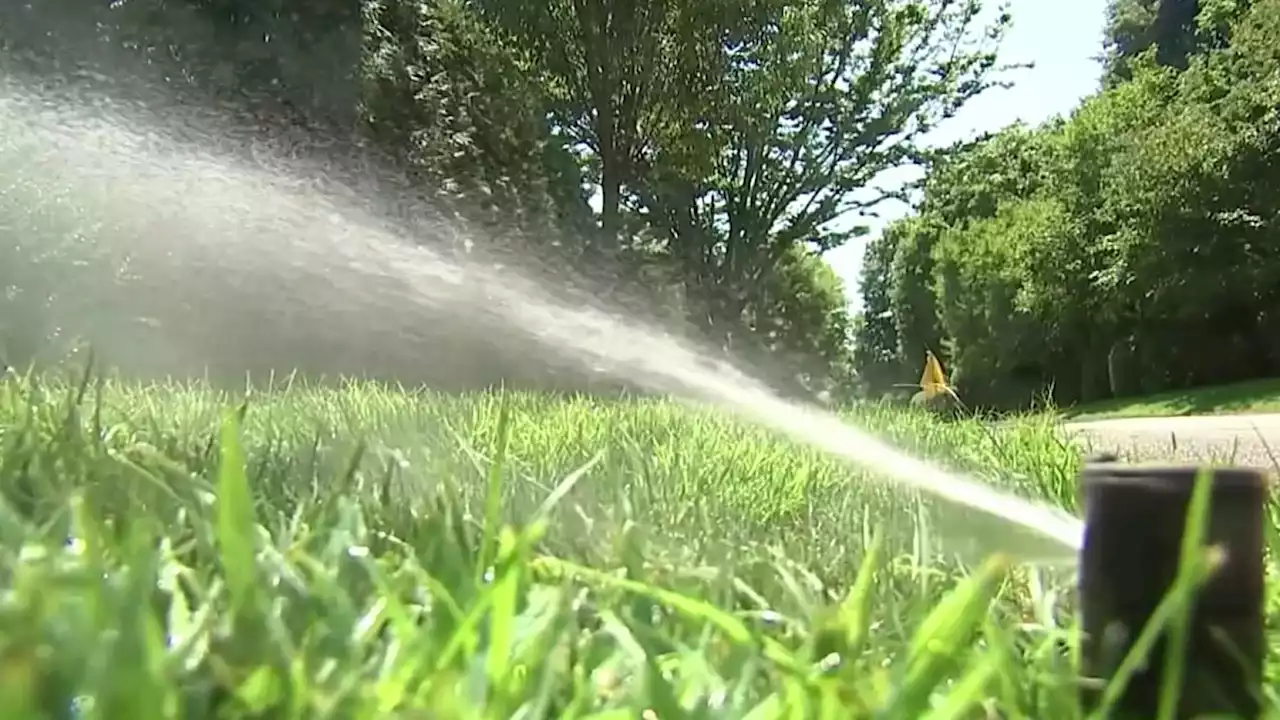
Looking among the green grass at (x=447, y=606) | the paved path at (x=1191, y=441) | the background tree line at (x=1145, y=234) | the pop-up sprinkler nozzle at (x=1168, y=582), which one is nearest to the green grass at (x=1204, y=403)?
the background tree line at (x=1145, y=234)

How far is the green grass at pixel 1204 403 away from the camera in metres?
15.9

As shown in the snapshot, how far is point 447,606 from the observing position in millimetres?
867

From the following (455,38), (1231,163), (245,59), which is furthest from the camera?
(1231,163)

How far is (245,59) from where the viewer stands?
12.1 metres

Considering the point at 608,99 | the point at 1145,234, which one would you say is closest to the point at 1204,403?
the point at 1145,234

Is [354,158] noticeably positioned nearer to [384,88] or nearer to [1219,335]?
[384,88]

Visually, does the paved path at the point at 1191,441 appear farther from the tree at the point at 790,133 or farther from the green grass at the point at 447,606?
the tree at the point at 790,133

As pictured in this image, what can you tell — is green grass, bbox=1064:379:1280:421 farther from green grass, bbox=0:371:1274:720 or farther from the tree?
green grass, bbox=0:371:1274:720

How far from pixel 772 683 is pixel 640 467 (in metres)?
1.71

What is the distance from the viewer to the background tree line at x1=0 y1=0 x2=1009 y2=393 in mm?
12047

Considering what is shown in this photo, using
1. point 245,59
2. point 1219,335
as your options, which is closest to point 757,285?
point 1219,335

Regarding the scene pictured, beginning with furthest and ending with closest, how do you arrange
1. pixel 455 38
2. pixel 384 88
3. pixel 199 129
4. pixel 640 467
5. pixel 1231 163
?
pixel 1231 163, pixel 455 38, pixel 384 88, pixel 199 129, pixel 640 467

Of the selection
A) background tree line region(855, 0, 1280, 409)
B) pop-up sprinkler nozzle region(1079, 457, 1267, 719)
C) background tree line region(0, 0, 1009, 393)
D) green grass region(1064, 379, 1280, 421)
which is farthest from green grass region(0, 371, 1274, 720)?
green grass region(1064, 379, 1280, 421)

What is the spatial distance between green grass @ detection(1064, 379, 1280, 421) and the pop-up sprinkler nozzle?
15140mm
